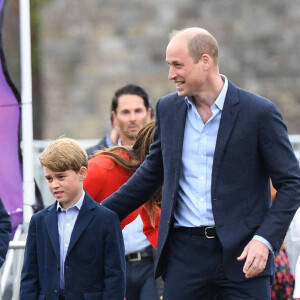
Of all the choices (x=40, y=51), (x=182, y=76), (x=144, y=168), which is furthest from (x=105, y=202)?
(x=40, y=51)

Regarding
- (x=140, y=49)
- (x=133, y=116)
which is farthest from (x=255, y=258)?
(x=140, y=49)

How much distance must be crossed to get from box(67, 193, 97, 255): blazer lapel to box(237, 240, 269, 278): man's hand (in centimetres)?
76

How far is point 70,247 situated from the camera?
20.4ft

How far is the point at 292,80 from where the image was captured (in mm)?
20000

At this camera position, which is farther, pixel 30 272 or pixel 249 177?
pixel 30 272

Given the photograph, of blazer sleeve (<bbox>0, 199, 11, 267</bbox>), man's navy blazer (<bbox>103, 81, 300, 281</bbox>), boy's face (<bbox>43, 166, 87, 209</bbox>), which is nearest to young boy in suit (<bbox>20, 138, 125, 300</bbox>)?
boy's face (<bbox>43, 166, 87, 209</bbox>)

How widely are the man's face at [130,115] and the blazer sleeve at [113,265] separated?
7.67ft

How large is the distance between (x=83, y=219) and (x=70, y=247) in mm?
149

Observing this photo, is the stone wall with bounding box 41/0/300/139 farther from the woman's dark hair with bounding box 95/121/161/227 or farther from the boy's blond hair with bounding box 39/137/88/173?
the boy's blond hair with bounding box 39/137/88/173

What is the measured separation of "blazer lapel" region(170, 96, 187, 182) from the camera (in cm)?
622

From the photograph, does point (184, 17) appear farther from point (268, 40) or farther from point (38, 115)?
point (38, 115)

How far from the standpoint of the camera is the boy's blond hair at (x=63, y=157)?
20.4 feet

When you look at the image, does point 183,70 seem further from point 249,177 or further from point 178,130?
point 249,177

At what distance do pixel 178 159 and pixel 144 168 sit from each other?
0.33 m
